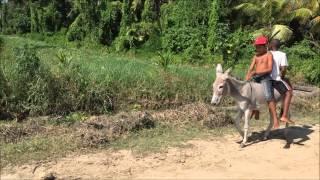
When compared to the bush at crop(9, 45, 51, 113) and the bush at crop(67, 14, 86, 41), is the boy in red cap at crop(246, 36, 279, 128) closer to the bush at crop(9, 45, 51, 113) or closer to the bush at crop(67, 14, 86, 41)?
the bush at crop(9, 45, 51, 113)

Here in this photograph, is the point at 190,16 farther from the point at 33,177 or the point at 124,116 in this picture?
the point at 33,177

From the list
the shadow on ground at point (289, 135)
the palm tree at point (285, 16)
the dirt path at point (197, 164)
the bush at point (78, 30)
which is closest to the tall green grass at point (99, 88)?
the shadow on ground at point (289, 135)

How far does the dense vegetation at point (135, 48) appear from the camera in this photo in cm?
962

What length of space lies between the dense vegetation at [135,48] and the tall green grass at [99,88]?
2cm

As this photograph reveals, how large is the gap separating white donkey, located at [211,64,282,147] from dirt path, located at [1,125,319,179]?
524 millimetres

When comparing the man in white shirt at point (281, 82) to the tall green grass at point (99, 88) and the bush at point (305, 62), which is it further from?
the bush at point (305, 62)

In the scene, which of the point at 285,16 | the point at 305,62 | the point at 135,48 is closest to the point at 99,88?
the point at 305,62

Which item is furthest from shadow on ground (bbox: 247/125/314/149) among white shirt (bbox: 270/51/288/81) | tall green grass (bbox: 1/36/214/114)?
tall green grass (bbox: 1/36/214/114)

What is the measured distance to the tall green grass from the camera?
30.9ft

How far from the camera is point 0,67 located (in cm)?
985

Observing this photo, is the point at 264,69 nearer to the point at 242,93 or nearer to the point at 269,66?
the point at 269,66

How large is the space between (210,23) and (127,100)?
11.9m

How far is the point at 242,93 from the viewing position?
25.5 ft

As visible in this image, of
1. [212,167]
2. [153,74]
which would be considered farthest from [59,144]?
[153,74]
